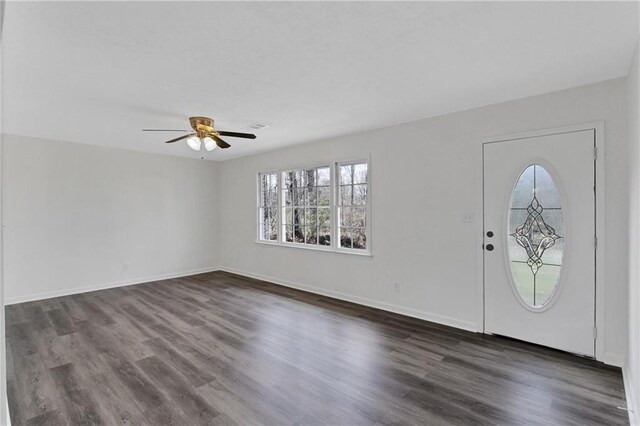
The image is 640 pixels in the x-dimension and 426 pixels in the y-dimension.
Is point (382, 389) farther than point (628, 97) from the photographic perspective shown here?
No

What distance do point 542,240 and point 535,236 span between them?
0.23 ft

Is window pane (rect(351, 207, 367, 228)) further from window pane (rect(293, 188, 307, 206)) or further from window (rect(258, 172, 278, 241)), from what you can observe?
window (rect(258, 172, 278, 241))

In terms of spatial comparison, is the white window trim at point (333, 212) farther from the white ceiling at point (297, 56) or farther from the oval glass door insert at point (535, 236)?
the oval glass door insert at point (535, 236)

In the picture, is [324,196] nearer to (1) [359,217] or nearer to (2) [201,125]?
(1) [359,217]

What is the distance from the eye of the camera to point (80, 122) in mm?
4043

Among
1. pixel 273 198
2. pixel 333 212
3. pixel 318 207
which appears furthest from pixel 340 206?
pixel 273 198

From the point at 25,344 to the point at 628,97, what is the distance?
6.20 meters

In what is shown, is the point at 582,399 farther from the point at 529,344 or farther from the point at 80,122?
the point at 80,122

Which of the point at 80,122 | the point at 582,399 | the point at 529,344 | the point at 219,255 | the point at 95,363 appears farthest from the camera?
the point at 219,255

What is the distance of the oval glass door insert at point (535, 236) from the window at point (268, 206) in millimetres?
4116

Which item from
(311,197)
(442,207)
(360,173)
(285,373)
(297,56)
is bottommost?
(285,373)

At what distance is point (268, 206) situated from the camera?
20.7 feet

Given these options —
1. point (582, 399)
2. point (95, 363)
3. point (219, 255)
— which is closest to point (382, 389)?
point (582, 399)

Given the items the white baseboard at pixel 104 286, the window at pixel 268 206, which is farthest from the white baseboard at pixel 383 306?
the white baseboard at pixel 104 286
